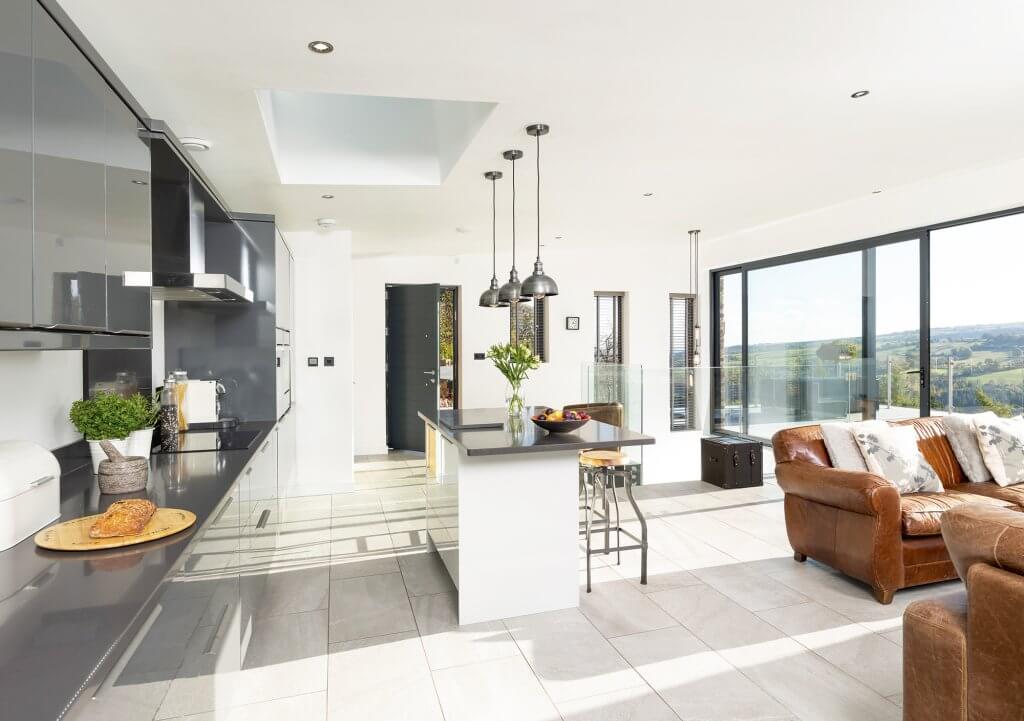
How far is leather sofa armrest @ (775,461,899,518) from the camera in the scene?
10.3 feet

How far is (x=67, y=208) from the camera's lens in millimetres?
1545

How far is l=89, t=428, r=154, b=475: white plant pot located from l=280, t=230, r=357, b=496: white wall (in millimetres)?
3147

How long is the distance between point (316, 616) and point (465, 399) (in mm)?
4654

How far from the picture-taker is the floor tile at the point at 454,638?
106 inches

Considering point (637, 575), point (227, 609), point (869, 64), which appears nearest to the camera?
point (227, 609)

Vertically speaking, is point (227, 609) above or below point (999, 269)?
below

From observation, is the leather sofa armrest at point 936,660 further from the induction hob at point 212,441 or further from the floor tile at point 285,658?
the induction hob at point 212,441

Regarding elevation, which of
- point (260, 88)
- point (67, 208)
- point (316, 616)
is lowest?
point (316, 616)

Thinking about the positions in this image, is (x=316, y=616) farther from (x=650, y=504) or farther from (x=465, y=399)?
(x=465, y=399)

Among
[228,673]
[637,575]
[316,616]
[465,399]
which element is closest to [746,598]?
[637,575]

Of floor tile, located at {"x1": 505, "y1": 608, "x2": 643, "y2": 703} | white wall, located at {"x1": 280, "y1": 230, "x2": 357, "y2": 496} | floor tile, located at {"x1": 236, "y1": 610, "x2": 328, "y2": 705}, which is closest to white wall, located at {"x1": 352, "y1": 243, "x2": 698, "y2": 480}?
white wall, located at {"x1": 280, "y1": 230, "x2": 357, "y2": 496}

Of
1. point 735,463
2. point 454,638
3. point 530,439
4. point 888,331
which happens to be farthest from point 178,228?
point 888,331

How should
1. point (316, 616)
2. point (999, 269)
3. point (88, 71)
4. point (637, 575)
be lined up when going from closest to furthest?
point (88, 71) < point (316, 616) < point (637, 575) < point (999, 269)

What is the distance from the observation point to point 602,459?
12.5ft
